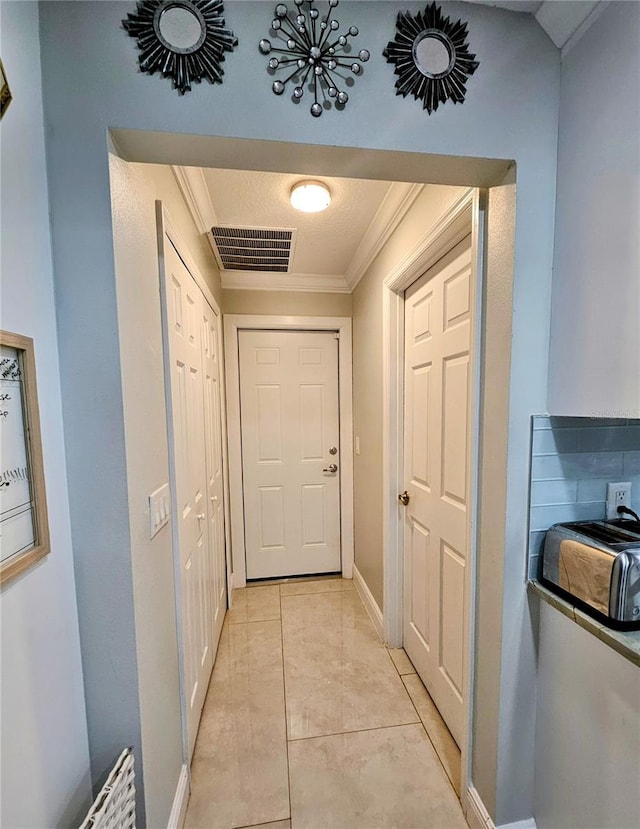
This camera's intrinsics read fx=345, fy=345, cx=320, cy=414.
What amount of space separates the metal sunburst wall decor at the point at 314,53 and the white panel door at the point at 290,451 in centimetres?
179

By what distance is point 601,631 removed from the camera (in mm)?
811

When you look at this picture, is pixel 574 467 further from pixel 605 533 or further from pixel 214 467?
pixel 214 467

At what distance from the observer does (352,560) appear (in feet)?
9.05

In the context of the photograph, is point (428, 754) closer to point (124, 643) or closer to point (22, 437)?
point (124, 643)

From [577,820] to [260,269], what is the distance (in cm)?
276

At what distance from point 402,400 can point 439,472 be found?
1.64ft

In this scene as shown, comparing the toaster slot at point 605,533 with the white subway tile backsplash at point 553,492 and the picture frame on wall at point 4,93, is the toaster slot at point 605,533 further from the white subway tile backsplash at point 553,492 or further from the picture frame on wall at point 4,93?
the picture frame on wall at point 4,93

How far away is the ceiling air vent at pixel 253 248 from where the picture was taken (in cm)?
188

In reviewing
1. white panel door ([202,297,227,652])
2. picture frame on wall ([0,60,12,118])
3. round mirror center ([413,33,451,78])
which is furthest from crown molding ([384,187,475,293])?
picture frame on wall ([0,60,12,118])

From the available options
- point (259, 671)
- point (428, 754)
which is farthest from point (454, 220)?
point (259, 671)

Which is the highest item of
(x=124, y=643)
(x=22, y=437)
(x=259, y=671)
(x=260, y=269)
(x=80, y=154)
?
(x=260, y=269)

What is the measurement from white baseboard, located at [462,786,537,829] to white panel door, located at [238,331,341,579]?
5.51 ft

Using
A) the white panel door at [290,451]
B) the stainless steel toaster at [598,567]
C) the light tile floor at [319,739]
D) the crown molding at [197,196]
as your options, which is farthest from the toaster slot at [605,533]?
the white panel door at [290,451]

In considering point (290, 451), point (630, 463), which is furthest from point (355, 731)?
point (290, 451)
